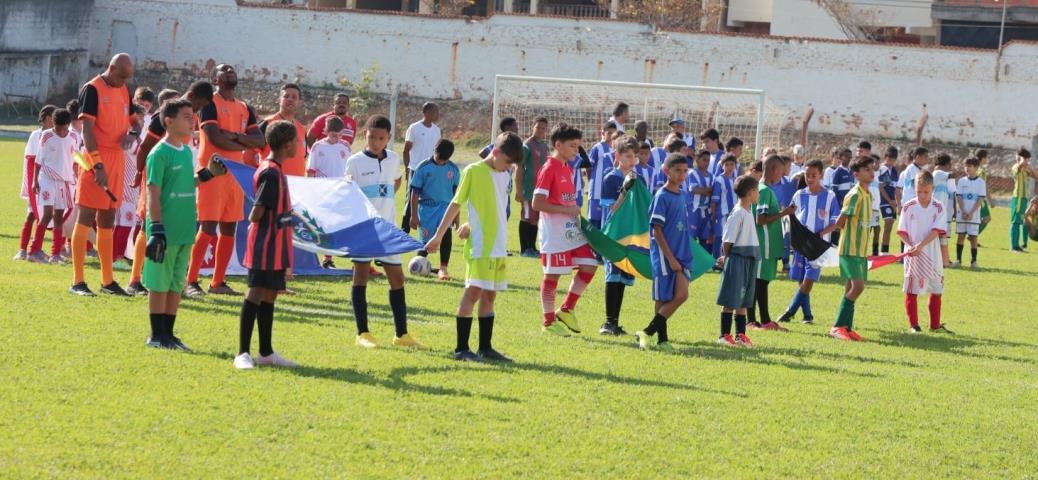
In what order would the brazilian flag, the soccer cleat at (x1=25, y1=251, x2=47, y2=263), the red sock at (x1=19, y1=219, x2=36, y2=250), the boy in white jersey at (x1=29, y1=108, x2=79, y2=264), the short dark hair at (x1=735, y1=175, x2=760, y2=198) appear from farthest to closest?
1. the red sock at (x1=19, y1=219, x2=36, y2=250)
2. the boy in white jersey at (x1=29, y1=108, x2=79, y2=264)
3. the soccer cleat at (x1=25, y1=251, x2=47, y2=263)
4. the brazilian flag
5. the short dark hair at (x1=735, y1=175, x2=760, y2=198)

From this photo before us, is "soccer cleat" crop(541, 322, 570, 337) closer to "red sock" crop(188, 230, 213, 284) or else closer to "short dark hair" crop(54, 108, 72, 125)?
"red sock" crop(188, 230, 213, 284)

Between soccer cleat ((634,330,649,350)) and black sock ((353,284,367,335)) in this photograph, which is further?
soccer cleat ((634,330,649,350))

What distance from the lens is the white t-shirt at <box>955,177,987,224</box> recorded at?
75.4 feet

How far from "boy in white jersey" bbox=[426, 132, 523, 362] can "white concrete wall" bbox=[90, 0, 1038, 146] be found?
3937 cm

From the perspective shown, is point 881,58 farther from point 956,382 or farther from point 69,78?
point 956,382

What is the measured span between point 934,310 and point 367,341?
7059 mm

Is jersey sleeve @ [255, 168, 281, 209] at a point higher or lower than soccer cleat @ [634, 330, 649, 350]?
higher

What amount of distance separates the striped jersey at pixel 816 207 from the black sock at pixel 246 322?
8391 mm

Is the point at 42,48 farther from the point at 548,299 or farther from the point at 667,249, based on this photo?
the point at 667,249

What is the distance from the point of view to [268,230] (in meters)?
9.11

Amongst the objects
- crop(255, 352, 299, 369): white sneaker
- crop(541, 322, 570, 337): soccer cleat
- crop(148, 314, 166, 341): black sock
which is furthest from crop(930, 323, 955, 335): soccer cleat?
crop(148, 314, 166, 341): black sock

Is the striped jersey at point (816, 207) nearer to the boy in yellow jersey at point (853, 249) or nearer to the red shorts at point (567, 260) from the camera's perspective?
the boy in yellow jersey at point (853, 249)

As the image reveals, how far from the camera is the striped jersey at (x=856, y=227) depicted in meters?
13.6

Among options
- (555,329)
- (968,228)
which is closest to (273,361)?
(555,329)
